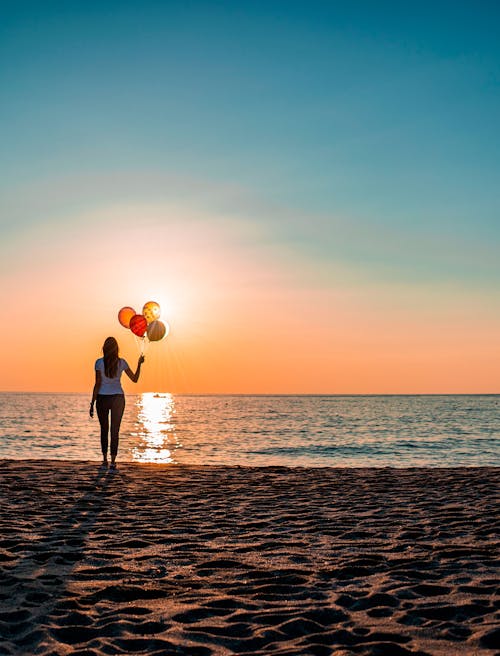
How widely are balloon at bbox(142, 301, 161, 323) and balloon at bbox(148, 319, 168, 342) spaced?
39cm

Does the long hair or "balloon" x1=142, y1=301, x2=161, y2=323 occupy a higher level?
"balloon" x1=142, y1=301, x2=161, y2=323

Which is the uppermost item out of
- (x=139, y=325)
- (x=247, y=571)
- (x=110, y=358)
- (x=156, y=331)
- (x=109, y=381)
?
(x=139, y=325)

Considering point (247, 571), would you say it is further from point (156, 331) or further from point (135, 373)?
point (156, 331)

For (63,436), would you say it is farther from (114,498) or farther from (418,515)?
(418,515)

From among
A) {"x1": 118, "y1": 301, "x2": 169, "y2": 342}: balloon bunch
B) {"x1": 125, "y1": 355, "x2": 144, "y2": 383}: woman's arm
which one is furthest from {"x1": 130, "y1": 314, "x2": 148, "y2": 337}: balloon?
{"x1": 125, "y1": 355, "x2": 144, "y2": 383}: woman's arm

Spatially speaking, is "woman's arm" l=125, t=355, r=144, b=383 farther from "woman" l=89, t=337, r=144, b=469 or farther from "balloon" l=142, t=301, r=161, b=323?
"balloon" l=142, t=301, r=161, b=323

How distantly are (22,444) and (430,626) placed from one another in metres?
22.7

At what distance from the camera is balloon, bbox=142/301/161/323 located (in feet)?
47.5

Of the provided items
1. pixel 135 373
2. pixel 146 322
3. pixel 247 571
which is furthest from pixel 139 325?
pixel 247 571

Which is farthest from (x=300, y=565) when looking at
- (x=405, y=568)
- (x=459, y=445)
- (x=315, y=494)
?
(x=459, y=445)

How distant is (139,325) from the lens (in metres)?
14.3

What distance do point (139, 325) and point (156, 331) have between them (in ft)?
1.89

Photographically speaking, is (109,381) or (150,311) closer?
(109,381)

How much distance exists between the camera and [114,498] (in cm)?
990
